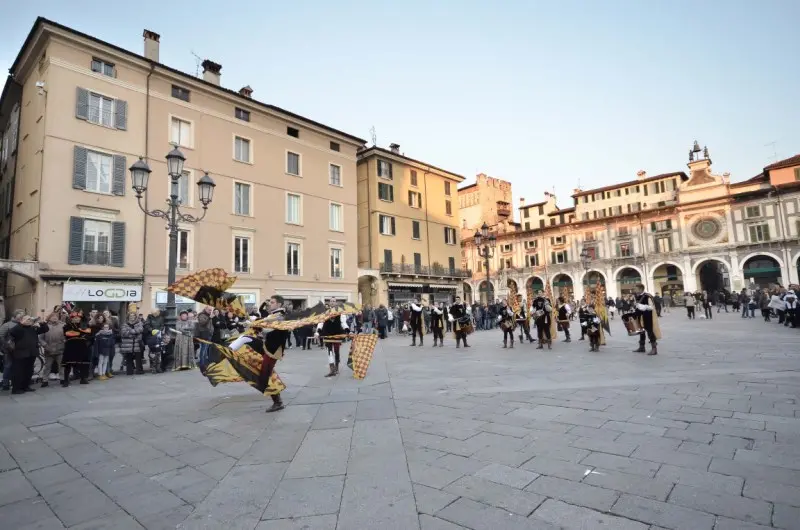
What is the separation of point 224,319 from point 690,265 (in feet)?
164

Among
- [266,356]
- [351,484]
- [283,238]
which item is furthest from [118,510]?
[283,238]

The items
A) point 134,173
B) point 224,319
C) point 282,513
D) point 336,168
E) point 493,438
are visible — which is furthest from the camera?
point 336,168

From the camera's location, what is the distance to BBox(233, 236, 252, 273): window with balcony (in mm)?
24719

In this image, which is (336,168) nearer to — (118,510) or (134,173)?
(134,173)

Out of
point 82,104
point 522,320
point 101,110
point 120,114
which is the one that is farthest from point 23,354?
point 120,114

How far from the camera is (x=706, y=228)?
46.3m

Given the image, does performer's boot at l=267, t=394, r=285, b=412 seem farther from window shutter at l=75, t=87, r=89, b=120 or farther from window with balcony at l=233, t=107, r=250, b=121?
window with balcony at l=233, t=107, r=250, b=121

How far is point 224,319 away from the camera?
41.7 feet

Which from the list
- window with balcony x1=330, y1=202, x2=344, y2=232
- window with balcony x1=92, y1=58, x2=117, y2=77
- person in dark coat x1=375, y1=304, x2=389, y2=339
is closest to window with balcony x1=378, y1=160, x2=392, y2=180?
window with balcony x1=330, y1=202, x2=344, y2=232

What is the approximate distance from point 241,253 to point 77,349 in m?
15.8

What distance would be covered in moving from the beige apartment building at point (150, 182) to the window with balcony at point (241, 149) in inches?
2.6

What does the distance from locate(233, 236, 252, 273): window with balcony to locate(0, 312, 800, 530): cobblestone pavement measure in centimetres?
1748

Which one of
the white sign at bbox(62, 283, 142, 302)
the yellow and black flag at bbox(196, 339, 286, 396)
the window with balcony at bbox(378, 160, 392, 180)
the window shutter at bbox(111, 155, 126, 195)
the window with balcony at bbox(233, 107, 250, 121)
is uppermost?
the window with balcony at bbox(233, 107, 250, 121)

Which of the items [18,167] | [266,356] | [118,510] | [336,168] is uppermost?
[336,168]
